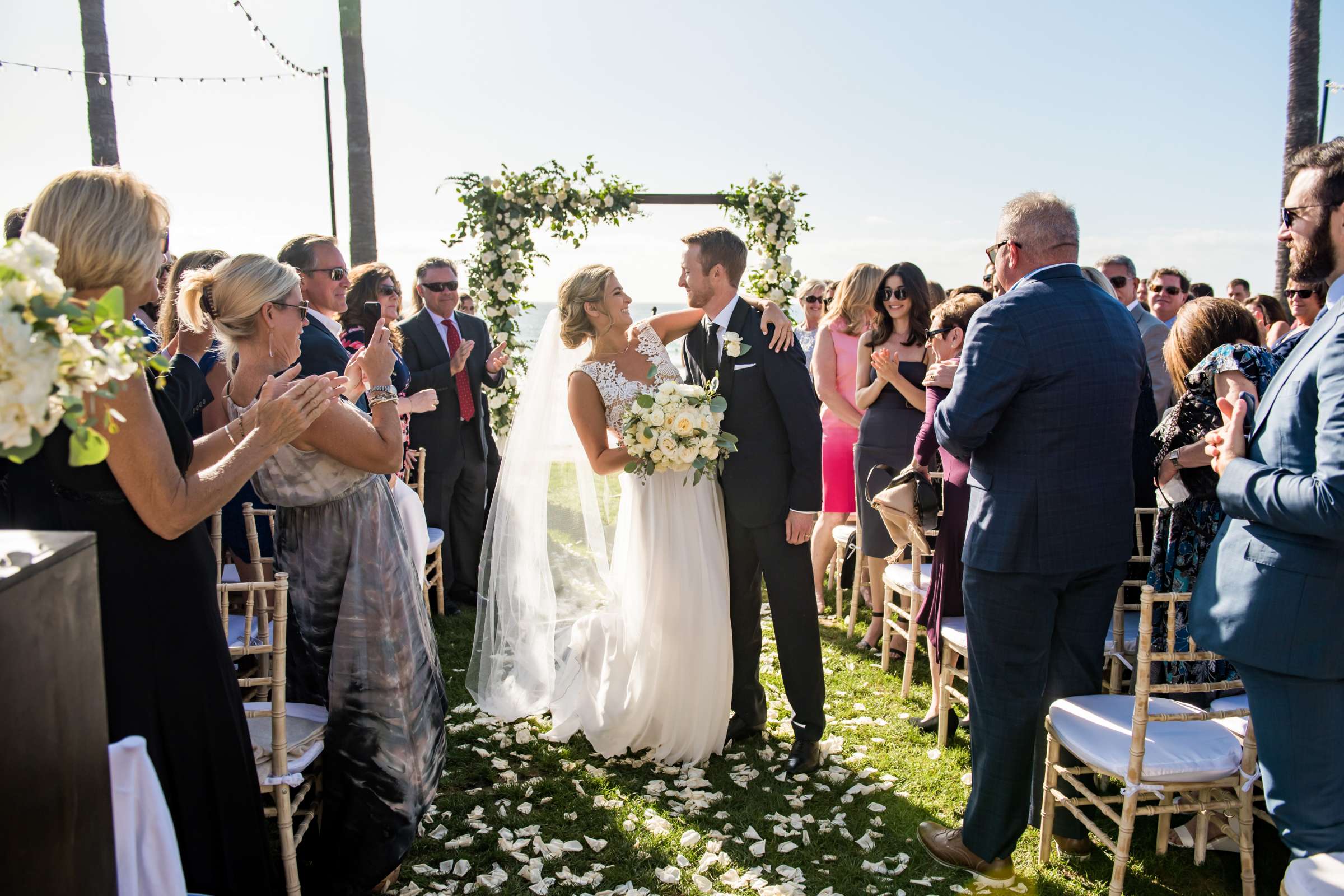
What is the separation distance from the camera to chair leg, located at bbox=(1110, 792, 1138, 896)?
10.1ft

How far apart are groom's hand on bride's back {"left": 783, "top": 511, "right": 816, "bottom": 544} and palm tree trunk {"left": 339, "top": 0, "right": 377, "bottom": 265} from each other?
354 inches

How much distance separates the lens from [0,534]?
5.79 feet

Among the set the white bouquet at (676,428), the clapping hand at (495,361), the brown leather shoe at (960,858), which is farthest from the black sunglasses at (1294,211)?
the clapping hand at (495,361)

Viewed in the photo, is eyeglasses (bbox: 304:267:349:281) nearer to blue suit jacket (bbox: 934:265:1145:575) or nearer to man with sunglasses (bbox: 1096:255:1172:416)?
blue suit jacket (bbox: 934:265:1145:575)

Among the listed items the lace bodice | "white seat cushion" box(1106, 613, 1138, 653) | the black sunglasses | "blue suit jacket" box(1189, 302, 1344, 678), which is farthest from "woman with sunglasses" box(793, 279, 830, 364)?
"blue suit jacket" box(1189, 302, 1344, 678)

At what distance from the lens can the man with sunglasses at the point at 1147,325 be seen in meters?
6.25

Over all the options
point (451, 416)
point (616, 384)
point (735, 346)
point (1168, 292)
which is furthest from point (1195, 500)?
point (1168, 292)

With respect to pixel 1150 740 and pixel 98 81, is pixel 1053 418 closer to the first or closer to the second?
pixel 1150 740

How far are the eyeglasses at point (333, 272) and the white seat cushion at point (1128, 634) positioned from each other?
407 cm

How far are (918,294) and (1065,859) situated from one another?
3.34 m

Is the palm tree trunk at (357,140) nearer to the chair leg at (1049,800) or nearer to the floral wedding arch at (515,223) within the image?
the floral wedding arch at (515,223)

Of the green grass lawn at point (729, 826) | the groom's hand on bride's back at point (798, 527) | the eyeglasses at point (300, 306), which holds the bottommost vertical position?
the green grass lawn at point (729, 826)

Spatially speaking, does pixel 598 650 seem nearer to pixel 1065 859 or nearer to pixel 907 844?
pixel 907 844

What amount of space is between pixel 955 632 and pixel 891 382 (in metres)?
1.86
